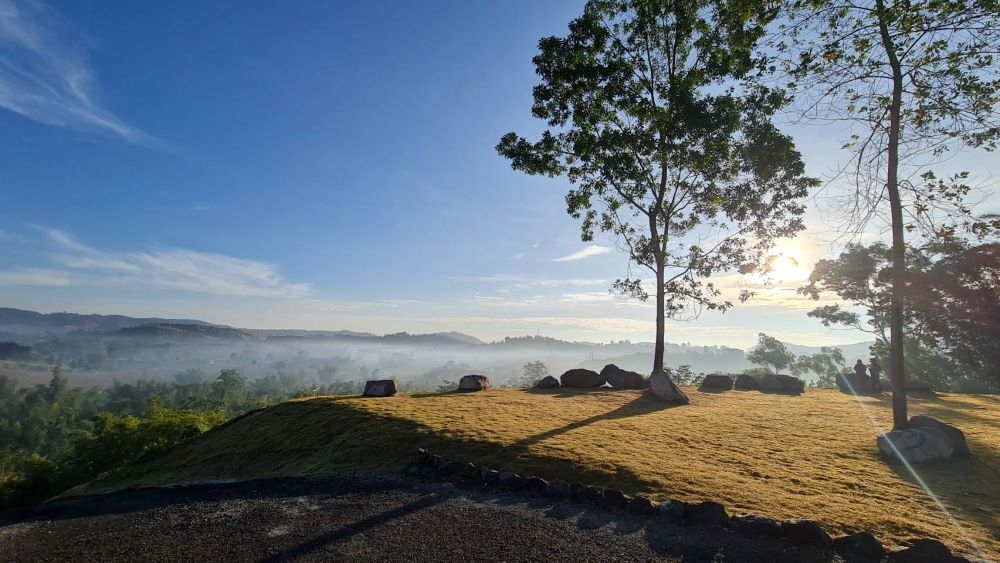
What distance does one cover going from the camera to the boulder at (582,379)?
27391 millimetres

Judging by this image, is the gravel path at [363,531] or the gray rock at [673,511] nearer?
the gravel path at [363,531]

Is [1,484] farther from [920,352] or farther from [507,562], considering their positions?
[920,352]

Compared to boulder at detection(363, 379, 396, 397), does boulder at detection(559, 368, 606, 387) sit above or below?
above

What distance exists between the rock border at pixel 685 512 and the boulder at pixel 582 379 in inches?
657

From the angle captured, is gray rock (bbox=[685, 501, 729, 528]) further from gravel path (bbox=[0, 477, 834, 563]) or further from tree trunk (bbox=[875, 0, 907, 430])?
tree trunk (bbox=[875, 0, 907, 430])

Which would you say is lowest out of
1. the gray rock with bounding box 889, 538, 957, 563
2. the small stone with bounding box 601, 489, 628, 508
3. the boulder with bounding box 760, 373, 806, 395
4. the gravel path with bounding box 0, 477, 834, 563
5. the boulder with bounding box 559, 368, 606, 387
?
the gravel path with bounding box 0, 477, 834, 563

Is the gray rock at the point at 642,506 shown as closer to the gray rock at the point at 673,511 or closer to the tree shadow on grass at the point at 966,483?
the gray rock at the point at 673,511

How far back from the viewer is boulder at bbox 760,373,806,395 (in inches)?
1088

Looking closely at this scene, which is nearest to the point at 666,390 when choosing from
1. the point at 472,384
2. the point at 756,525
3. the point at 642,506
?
the point at 472,384

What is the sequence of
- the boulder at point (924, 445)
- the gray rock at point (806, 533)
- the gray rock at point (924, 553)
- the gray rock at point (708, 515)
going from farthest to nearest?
1. the boulder at point (924, 445)
2. the gray rock at point (708, 515)
3. the gray rock at point (806, 533)
4. the gray rock at point (924, 553)

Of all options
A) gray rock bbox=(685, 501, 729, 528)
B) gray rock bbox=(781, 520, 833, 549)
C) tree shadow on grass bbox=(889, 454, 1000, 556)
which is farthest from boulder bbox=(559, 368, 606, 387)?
gray rock bbox=(781, 520, 833, 549)

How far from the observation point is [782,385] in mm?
27875

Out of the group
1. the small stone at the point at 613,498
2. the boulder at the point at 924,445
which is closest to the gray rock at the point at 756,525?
the small stone at the point at 613,498

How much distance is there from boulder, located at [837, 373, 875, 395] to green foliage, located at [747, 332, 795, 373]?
192 feet
